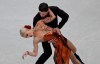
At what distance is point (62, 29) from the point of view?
6945 mm

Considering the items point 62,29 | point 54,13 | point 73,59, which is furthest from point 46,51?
point 62,29

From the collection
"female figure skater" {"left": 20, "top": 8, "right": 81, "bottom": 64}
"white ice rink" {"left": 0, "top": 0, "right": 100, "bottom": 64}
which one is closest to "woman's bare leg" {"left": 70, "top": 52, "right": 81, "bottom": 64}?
"female figure skater" {"left": 20, "top": 8, "right": 81, "bottom": 64}

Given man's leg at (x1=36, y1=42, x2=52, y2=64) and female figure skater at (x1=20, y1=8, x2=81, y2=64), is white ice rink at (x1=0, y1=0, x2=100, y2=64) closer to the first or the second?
man's leg at (x1=36, y1=42, x2=52, y2=64)

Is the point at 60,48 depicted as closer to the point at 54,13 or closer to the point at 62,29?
the point at 54,13

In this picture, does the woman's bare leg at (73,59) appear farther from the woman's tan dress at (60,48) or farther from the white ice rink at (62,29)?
the white ice rink at (62,29)

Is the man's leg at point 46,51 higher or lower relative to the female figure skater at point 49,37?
lower

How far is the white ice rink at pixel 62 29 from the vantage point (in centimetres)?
607

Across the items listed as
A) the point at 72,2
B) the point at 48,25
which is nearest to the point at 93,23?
the point at 72,2

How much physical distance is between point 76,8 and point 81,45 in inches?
58.2

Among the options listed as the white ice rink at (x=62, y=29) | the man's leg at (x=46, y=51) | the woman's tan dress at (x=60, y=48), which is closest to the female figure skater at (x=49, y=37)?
the woman's tan dress at (x=60, y=48)

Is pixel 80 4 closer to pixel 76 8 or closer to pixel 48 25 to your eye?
pixel 76 8

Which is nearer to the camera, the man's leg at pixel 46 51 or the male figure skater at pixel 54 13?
the male figure skater at pixel 54 13

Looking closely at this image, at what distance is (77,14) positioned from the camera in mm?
7418

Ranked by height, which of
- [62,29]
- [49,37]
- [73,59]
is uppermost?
[49,37]
